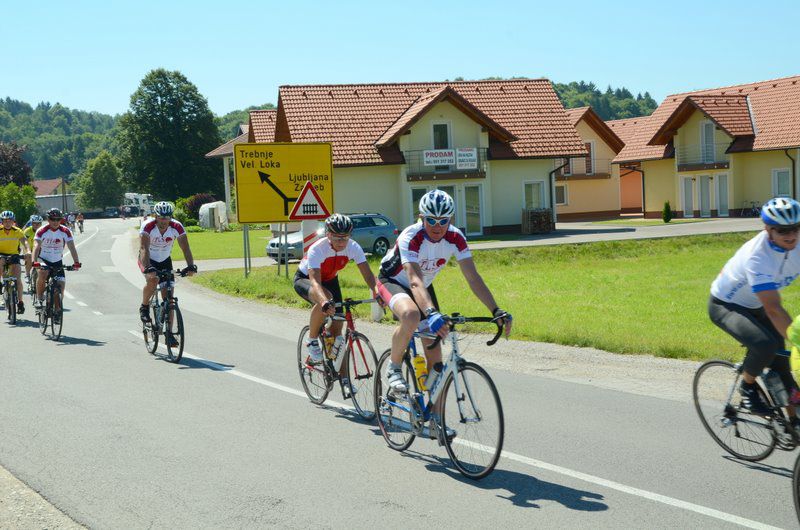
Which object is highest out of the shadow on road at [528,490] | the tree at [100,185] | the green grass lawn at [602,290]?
the tree at [100,185]

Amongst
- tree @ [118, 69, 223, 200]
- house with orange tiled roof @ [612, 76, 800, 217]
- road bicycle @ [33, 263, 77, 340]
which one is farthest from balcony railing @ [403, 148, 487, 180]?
tree @ [118, 69, 223, 200]

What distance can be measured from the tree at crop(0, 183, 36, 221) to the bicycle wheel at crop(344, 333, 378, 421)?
56.4 m

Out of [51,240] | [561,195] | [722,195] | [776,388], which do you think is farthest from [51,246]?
[561,195]

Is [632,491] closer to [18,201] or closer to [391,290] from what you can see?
[391,290]

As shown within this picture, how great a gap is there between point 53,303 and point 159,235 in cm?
333

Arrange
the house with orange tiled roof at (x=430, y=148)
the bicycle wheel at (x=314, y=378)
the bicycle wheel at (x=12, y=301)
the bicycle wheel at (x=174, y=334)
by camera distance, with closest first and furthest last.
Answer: the bicycle wheel at (x=314, y=378)
the bicycle wheel at (x=174, y=334)
the bicycle wheel at (x=12, y=301)
the house with orange tiled roof at (x=430, y=148)

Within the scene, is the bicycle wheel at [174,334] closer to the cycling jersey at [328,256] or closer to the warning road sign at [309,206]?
the cycling jersey at [328,256]

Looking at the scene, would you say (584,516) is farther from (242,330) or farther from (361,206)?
(361,206)

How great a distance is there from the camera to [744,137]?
167ft

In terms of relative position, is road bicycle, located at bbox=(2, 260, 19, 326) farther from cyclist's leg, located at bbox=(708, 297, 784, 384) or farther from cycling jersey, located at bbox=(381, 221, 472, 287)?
cyclist's leg, located at bbox=(708, 297, 784, 384)

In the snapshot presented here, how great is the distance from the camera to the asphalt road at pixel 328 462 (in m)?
5.55

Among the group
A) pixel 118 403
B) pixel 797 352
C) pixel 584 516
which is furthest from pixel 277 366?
pixel 797 352

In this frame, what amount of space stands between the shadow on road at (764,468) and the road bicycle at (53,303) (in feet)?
35.7

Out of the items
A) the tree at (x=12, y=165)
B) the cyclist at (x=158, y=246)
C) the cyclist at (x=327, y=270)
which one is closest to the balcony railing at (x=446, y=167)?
the cyclist at (x=158, y=246)
